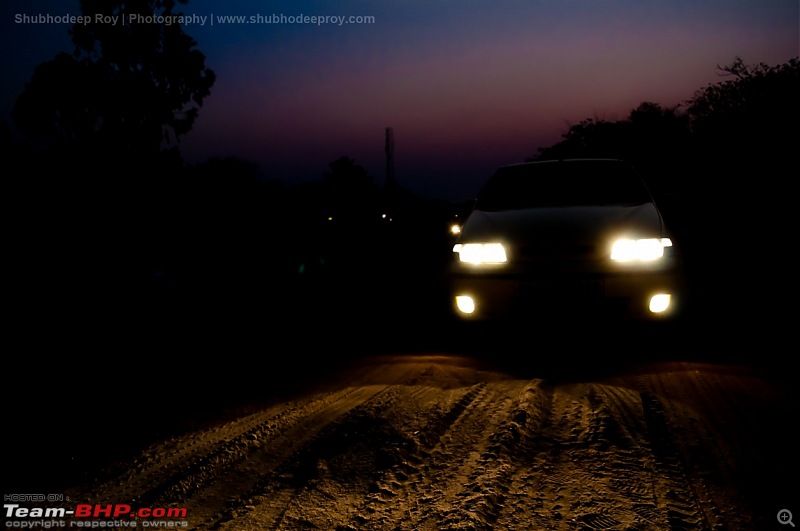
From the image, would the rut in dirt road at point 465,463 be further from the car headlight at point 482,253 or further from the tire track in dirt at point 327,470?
the car headlight at point 482,253

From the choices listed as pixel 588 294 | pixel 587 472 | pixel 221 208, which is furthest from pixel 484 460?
pixel 221 208

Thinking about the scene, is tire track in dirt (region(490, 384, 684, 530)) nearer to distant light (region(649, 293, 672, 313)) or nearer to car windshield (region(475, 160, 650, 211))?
distant light (region(649, 293, 672, 313))

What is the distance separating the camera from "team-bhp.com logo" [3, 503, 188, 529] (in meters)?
2.79

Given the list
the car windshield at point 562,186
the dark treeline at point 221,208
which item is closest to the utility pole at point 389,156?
the dark treeline at point 221,208

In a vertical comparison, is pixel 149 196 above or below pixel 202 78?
below

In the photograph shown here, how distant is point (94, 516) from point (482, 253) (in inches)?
141

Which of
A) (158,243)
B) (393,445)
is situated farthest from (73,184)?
(393,445)

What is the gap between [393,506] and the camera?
2.86 meters

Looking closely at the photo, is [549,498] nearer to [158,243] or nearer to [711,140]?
[158,243]

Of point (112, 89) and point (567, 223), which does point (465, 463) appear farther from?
point (112, 89)

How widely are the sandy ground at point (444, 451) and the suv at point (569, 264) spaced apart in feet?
1.93

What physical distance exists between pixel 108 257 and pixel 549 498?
17.0 feet

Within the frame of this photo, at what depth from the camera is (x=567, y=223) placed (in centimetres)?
536

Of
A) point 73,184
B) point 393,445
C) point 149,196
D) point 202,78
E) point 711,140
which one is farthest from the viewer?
point 202,78
